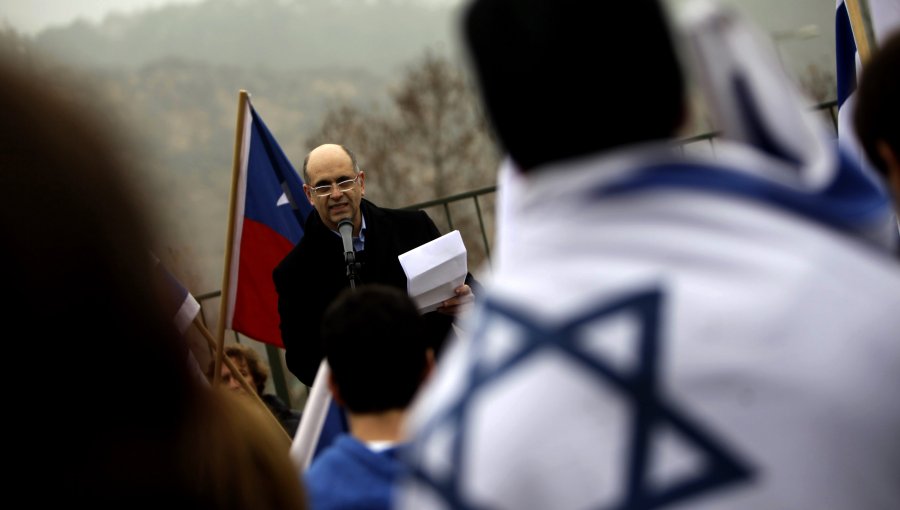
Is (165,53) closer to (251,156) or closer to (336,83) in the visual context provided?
(336,83)

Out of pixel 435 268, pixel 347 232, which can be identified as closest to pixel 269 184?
pixel 347 232

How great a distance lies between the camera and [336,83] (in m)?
10.5

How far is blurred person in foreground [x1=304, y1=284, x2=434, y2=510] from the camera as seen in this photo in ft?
6.43

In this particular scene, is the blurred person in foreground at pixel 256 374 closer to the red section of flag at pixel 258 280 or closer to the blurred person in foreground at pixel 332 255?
the red section of flag at pixel 258 280

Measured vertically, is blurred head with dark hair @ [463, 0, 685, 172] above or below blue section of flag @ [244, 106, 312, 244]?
above

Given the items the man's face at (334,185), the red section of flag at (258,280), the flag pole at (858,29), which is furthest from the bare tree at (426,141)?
the flag pole at (858,29)

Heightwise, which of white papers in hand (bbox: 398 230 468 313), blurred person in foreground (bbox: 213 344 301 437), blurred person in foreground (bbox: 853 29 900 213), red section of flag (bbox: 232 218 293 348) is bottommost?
blurred person in foreground (bbox: 213 344 301 437)

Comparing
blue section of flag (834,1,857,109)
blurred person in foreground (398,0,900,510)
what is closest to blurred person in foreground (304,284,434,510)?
blurred person in foreground (398,0,900,510)

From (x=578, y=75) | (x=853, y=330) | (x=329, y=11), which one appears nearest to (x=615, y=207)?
(x=578, y=75)

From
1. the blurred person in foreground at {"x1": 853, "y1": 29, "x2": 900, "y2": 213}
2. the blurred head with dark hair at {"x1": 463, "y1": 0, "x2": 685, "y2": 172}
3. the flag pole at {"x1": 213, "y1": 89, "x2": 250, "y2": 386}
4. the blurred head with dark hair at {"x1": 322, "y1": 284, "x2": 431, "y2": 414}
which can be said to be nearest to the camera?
→ the blurred head with dark hair at {"x1": 463, "y1": 0, "x2": 685, "y2": 172}

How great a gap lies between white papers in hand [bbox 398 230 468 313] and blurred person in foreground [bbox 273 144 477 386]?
13.9 inches

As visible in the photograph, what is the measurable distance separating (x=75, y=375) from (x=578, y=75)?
20.6 inches

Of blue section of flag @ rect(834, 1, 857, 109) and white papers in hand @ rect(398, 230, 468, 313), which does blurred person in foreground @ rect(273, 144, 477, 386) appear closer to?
white papers in hand @ rect(398, 230, 468, 313)

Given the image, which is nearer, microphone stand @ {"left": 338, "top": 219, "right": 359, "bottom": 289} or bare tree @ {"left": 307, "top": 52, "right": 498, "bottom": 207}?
microphone stand @ {"left": 338, "top": 219, "right": 359, "bottom": 289}
